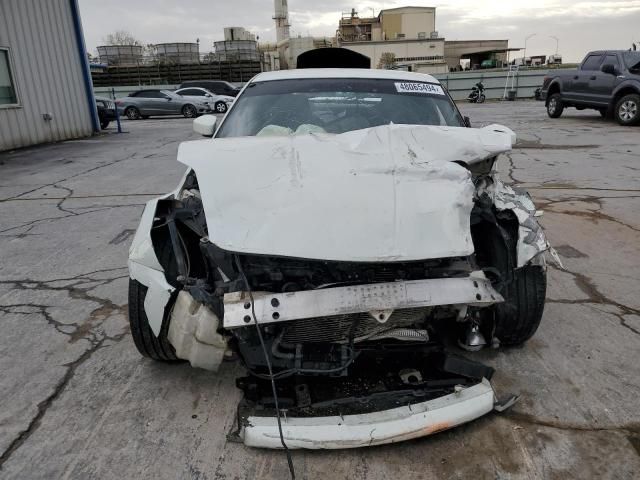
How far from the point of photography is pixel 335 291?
1.97 meters

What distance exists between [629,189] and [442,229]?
5.75m

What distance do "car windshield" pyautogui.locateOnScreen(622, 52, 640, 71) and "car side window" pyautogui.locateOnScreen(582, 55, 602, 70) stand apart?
71cm

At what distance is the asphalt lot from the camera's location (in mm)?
2000

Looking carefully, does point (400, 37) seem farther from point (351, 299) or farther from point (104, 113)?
point (351, 299)

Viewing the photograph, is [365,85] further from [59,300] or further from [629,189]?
[629,189]

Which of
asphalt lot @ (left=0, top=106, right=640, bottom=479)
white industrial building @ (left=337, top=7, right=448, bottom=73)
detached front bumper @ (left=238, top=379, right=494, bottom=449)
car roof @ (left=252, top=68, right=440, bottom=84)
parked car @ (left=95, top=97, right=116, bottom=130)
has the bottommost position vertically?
asphalt lot @ (left=0, top=106, right=640, bottom=479)

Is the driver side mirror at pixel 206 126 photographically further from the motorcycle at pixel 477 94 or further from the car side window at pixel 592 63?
the motorcycle at pixel 477 94

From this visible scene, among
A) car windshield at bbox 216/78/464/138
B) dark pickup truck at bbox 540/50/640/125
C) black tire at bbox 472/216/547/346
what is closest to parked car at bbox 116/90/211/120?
dark pickup truck at bbox 540/50/640/125

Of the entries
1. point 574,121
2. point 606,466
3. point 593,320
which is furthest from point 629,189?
point 574,121

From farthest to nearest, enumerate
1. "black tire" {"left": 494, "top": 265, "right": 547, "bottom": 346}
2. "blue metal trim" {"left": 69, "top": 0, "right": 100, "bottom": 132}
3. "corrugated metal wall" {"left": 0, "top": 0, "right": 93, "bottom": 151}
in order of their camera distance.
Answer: "blue metal trim" {"left": 69, "top": 0, "right": 100, "bottom": 132}
"corrugated metal wall" {"left": 0, "top": 0, "right": 93, "bottom": 151}
"black tire" {"left": 494, "top": 265, "right": 547, "bottom": 346}

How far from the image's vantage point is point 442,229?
206cm

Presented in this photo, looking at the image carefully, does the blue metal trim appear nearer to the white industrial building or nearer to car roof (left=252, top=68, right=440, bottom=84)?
car roof (left=252, top=68, right=440, bottom=84)

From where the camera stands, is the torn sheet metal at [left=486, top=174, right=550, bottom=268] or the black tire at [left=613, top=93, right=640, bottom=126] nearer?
the torn sheet metal at [left=486, top=174, right=550, bottom=268]

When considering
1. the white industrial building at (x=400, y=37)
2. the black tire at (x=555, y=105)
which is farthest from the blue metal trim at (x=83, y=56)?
the white industrial building at (x=400, y=37)
